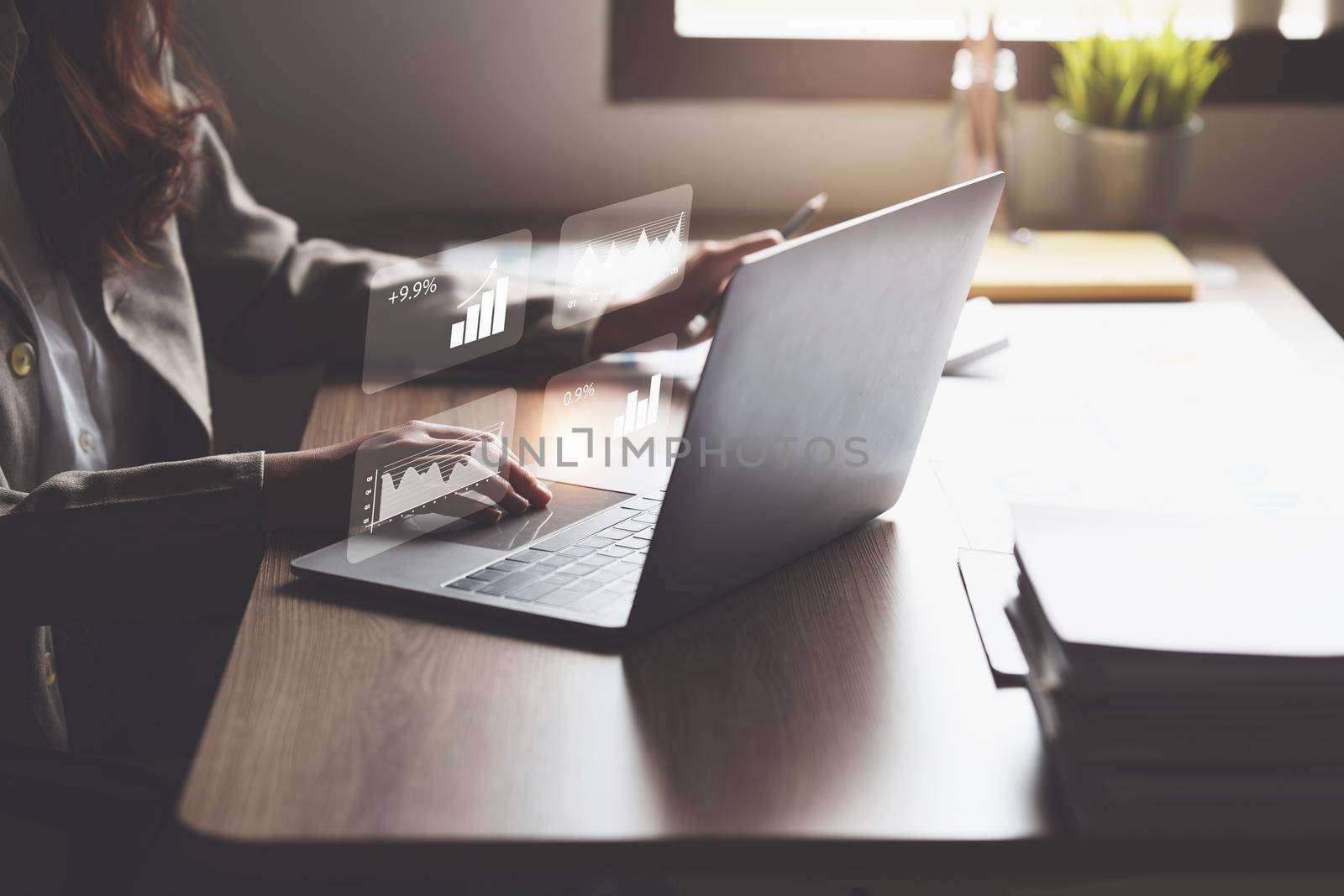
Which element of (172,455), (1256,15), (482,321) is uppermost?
(1256,15)

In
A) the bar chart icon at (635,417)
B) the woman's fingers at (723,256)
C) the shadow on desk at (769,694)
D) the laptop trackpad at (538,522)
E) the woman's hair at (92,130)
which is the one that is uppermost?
the woman's hair at (92,130)

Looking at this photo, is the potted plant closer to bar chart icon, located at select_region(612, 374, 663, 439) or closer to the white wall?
the white wall

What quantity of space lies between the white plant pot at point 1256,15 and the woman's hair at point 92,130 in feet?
4.24

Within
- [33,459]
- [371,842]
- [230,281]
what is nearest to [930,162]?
[230,281]

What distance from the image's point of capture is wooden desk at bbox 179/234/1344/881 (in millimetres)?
506

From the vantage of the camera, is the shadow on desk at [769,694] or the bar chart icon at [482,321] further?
the bar chart icon at [482,321]

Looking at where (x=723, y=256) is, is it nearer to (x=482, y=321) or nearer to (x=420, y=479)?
(x=482, y=321)

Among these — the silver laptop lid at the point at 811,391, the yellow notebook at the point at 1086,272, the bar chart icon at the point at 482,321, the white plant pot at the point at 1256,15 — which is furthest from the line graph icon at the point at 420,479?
the white plant pot at the point at 1256,15

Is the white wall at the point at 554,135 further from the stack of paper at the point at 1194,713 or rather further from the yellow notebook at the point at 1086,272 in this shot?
the stack of paper at the point at 1194,713

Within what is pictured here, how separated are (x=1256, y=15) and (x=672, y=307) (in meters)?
0.98

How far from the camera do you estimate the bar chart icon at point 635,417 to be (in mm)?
931

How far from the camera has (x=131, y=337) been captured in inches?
40.8

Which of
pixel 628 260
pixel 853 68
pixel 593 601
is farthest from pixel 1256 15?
pixel 593 601

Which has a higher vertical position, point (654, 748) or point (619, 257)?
point (619, 257)
